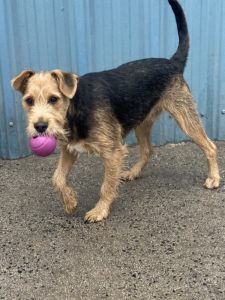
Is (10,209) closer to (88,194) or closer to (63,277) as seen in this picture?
(88,194)

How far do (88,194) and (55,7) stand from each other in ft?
7.35

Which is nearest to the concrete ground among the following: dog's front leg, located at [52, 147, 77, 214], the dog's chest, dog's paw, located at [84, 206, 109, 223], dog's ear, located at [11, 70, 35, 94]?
dog's paw, located at [84, 206, 109, 223]

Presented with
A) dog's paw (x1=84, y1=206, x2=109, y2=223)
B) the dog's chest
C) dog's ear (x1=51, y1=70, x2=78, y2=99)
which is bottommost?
dog's paw (x1=84, y1=206, x2=109, y2=223)

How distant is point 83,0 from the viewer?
5902mm

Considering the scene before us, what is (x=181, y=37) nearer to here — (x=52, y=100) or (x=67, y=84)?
(x=67, y=84)

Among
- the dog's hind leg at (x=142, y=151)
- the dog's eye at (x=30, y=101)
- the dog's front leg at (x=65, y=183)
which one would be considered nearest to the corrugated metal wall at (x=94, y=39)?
the dog's hind leg at (x=142, y=151)

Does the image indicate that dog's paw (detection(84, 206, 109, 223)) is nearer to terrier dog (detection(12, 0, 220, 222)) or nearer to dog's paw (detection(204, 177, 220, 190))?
terrier dog (detection(12, 0, 220, 222))

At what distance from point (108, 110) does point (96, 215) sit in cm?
97

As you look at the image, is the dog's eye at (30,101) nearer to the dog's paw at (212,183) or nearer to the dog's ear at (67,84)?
the dog's ear at (67,84)

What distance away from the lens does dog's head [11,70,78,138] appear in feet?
13.1

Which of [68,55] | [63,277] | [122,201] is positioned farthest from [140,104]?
[63,277]

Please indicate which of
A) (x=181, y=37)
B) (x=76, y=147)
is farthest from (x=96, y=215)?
(x=181, y=37)

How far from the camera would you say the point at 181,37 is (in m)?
5.22

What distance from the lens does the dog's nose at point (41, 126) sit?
3.94 meters
